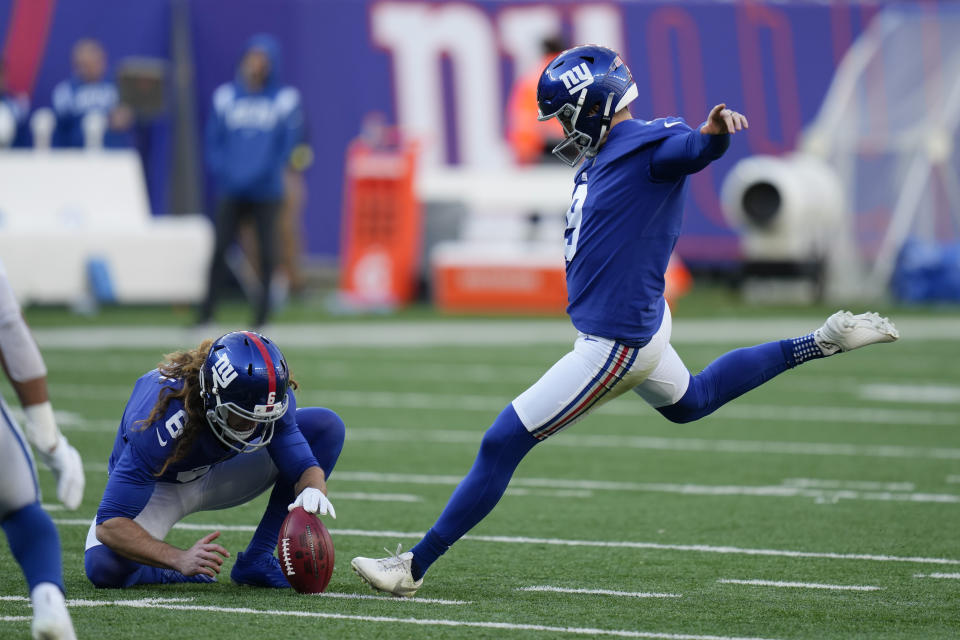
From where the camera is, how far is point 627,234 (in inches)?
203

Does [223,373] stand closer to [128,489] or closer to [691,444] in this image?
[128,489]

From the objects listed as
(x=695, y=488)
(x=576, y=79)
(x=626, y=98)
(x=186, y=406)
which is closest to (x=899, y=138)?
(x=695, y=488)

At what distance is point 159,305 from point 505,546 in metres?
11.2

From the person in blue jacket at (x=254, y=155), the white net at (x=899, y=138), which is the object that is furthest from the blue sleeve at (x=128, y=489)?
the white net at (x=899, y=138)

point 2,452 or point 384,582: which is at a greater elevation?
point 2,452

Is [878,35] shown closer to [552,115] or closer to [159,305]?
[159,305]

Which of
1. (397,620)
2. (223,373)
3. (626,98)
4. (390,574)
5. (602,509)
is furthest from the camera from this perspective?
(602,509)

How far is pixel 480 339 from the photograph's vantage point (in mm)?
13672

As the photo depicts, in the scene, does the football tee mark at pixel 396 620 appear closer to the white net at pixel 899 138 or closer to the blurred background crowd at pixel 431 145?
the blurred background crowd at pixel 431 145

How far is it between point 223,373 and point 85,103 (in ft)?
41.8

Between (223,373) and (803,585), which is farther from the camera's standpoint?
(803,585)

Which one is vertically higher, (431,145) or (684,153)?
(684,153)

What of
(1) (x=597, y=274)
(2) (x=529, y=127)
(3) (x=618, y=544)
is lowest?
(3) (x=618, y=544)

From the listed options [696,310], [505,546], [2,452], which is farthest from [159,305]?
[2,452]
